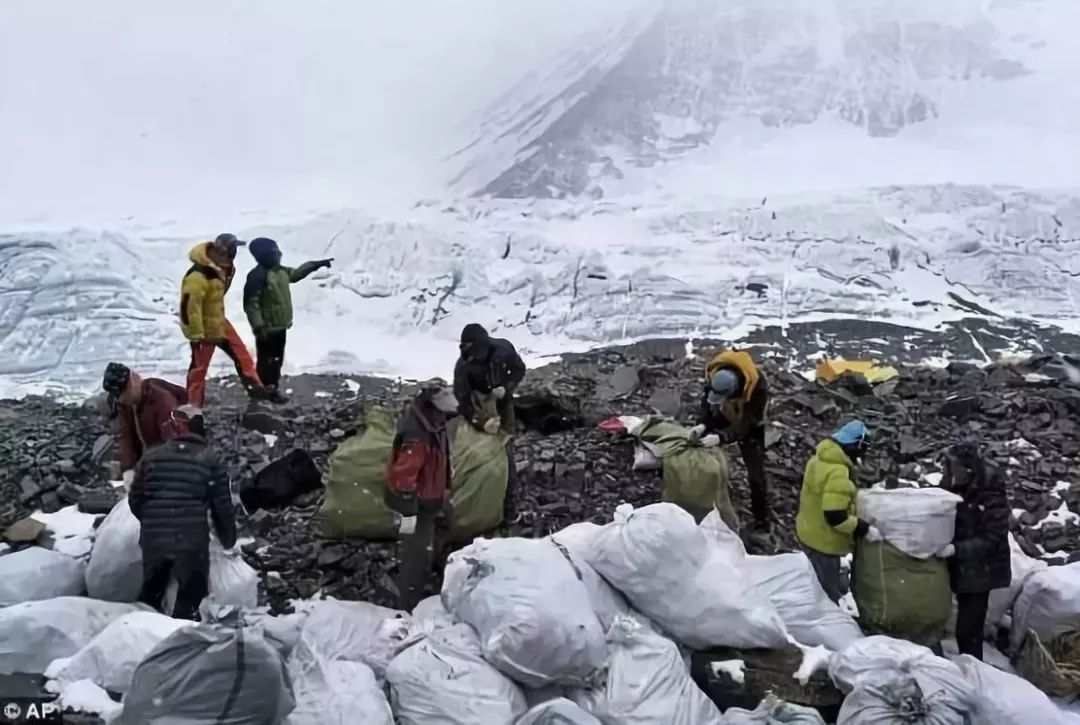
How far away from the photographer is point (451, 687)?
145 inches

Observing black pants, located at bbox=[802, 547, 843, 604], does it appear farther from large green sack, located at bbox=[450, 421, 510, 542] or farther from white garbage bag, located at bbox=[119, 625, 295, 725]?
white garbage bag, located at bbox=[119, 625, 295, 725]

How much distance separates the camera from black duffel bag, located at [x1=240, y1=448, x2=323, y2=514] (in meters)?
5.48

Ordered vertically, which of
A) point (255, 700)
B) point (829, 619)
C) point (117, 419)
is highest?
point (117, 419)

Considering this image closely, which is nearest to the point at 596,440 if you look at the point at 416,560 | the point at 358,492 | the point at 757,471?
the point at 757,471

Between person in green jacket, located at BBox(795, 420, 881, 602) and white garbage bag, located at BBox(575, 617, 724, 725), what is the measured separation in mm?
876

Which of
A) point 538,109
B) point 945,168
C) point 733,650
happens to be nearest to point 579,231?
point 538,109

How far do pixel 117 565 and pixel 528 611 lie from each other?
1.81m

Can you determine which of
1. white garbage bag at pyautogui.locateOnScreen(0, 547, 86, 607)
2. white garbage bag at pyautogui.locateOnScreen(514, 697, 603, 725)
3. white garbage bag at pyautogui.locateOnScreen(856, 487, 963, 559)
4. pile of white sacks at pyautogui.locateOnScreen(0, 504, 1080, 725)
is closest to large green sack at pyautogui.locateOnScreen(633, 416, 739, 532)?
pile of white sacks at pyautogui.locateOnScreen(0, 504, 1080, 725)

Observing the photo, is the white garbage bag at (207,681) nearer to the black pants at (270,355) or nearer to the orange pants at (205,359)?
the orange pants at (205,359)

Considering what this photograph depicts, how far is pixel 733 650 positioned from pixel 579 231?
26.6ft

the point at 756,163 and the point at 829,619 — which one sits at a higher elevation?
the point at 756,163

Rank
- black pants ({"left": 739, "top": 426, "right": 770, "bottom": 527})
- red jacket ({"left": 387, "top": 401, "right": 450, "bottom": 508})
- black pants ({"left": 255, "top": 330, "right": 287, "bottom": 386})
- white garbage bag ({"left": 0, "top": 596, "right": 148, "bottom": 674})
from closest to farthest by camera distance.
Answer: white garbage bag ({"left": 0, "top": 596, "right": 148, "bottom": 674}) < red jacket ({"left": 387, "top": 401, "right": 450, "bottom": 508}) < black pants ({"left": 739, "top": 426, "right": 770, "bottom": 527}) < black pants ({"left": 255, "top": 330, "right": 287, "bottom": 386})

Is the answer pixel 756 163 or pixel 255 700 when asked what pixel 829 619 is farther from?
pixel 756 163

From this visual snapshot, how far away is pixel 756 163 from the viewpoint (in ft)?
42.6
